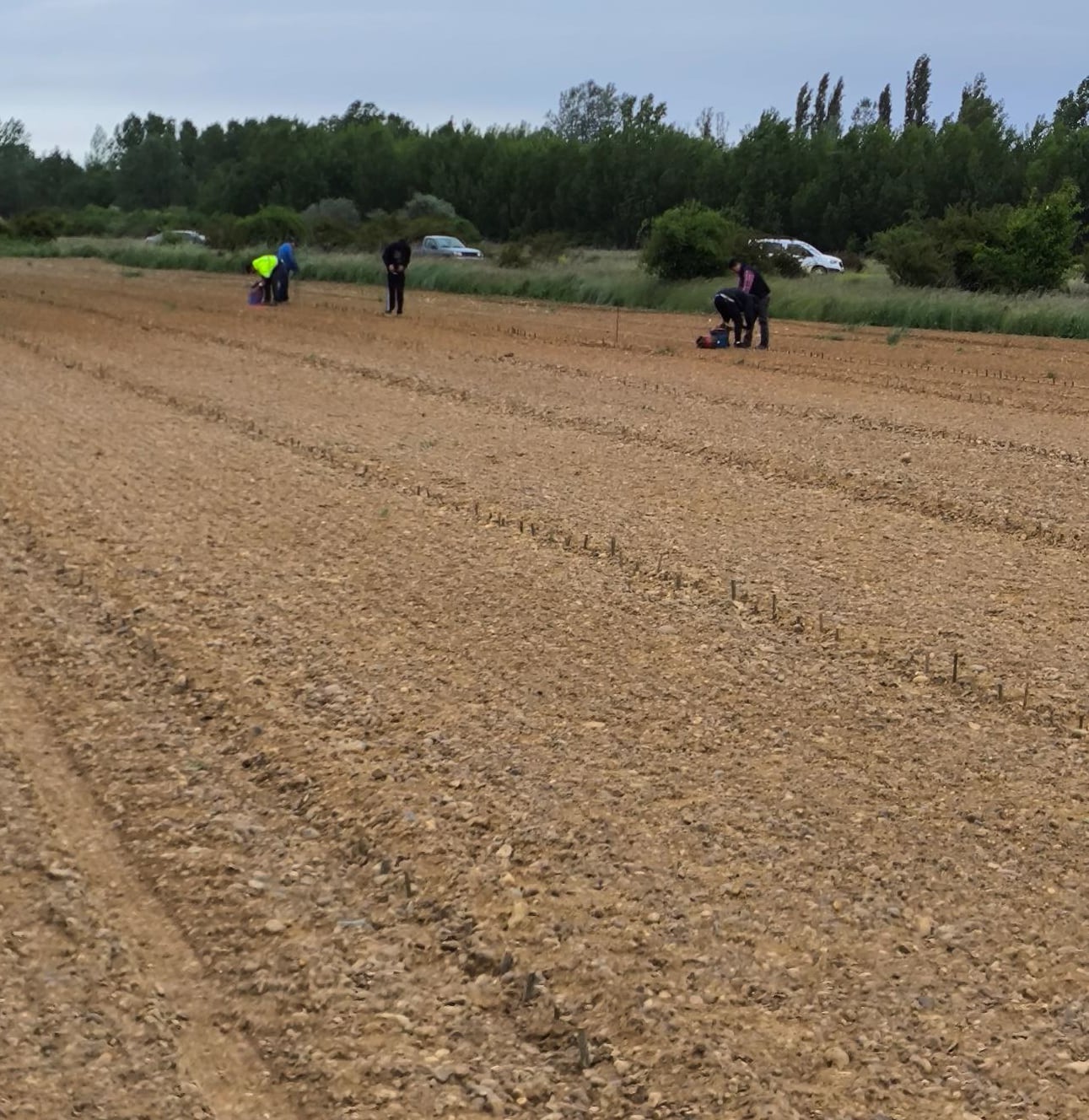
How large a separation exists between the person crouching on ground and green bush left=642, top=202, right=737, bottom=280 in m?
14.6

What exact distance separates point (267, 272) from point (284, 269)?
0.67 meters

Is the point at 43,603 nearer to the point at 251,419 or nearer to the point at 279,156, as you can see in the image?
the point at 251,419

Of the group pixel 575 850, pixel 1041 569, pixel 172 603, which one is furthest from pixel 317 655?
pixel 1041 569

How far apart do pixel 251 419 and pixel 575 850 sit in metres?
10.7

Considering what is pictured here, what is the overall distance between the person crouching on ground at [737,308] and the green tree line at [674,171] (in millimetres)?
23415

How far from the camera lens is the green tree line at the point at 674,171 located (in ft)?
216

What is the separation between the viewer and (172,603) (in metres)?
8.80

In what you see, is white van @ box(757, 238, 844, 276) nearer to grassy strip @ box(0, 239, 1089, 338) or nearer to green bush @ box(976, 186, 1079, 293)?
grassy strip @ box(0, 239, 1089, 338)

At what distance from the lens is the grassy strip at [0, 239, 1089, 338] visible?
31016 millimetres

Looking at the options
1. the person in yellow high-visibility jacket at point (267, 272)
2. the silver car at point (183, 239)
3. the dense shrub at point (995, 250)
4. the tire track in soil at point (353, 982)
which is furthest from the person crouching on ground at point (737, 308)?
the silver car at point (183, 239)

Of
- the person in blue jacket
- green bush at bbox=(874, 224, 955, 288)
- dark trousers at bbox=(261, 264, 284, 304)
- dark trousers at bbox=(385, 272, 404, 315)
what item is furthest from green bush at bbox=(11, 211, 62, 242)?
dark trousers at bbox=(385, 272, 404, 315)

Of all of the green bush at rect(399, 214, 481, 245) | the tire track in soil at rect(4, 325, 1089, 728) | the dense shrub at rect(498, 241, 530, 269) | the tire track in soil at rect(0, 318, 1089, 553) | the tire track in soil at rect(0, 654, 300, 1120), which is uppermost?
the green bush at rect(399, 214, 481, 245)

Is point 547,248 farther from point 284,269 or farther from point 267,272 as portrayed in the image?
point 267,272

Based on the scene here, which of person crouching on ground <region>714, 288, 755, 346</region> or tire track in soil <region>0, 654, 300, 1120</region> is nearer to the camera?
tire track in soil <region>0, 654, 300, 1120</region>
